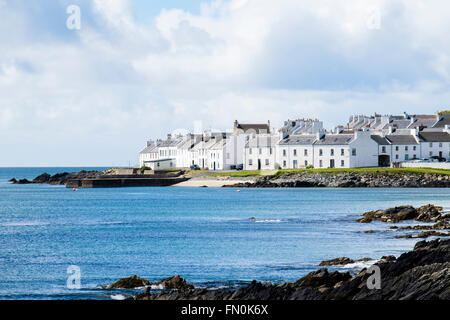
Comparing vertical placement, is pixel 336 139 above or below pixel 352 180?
above

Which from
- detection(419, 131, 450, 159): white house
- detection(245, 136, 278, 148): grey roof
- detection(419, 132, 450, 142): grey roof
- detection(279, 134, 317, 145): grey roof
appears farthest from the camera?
detection(245, 136, 278, 148): grey roof

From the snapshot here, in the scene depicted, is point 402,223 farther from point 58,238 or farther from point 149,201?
point 149,201

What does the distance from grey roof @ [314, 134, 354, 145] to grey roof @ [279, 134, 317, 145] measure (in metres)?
1.40

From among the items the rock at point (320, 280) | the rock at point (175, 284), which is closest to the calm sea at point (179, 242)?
the rock at point (175, 284)

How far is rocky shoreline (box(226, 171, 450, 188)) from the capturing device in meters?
93.2

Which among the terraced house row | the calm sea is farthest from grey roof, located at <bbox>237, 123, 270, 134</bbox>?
the calm sea

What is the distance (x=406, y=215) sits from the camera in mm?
49250

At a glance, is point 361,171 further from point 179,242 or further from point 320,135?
point 179,242

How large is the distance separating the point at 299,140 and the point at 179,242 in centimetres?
6896

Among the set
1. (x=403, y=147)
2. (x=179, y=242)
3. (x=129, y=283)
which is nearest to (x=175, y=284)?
(x=129, y=283)

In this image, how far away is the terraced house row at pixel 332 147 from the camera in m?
103

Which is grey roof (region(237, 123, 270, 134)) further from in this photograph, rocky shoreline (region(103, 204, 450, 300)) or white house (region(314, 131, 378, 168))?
rocky shoreline (region(103, 204, 450, 300))

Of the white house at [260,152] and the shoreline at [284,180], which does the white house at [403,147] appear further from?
the white house at [260,152]
